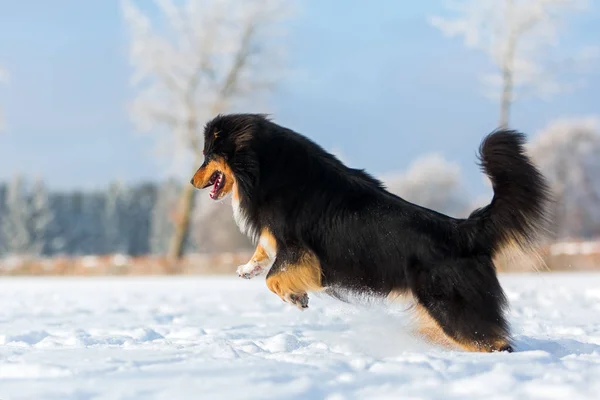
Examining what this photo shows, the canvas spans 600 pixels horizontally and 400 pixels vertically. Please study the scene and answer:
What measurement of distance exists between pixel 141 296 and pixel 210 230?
32.0 m

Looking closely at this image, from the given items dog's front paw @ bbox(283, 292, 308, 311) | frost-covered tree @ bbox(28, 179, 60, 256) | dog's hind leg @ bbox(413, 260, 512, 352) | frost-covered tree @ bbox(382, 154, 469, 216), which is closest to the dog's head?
dog's front paw @ bbox(283, 292, 308, 311)

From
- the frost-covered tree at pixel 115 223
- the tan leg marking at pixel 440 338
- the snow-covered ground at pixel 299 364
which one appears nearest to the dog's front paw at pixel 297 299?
the snow-covered ground at pixel 299 364

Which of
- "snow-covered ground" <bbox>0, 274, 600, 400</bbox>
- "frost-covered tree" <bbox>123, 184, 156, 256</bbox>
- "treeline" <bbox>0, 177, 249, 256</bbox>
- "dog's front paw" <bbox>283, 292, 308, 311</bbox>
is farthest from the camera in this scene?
"frost-covered tree" <bbox>123, 184, 156, 256</bbox>

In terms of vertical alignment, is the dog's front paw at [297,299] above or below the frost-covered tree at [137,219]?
above

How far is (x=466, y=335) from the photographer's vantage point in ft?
14.2

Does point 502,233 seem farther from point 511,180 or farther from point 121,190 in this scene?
point 121,190

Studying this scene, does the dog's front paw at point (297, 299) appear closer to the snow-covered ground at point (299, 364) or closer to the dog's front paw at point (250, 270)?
the snow-covered ground at point (299, 364)

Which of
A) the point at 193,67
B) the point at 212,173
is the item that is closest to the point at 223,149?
the point at 212,173

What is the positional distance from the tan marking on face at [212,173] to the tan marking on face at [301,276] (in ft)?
3.09

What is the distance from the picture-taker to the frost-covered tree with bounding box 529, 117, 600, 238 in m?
41.2

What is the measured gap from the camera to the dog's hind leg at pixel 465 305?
432 centimetres

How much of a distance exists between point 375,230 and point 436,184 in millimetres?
38384

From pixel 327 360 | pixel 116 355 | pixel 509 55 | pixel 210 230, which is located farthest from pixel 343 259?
pixel 210 230

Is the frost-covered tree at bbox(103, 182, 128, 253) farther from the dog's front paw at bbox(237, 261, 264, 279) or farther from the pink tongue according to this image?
the dog's front paw at bbox(237, 261, 264, 279)
